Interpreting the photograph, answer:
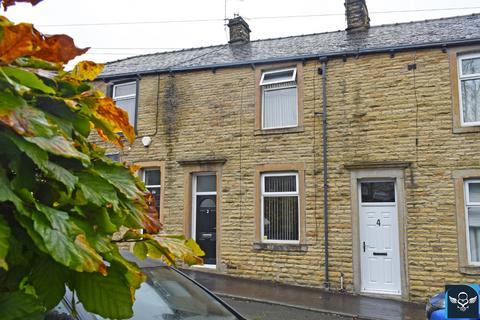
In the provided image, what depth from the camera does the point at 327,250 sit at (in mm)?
11047

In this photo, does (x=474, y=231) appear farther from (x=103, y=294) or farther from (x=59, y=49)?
(x=59, y=49)

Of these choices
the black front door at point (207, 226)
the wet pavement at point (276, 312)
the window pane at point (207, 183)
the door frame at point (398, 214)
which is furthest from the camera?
the window pane at point (207, 183)

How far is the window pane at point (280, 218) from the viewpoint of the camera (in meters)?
11.7

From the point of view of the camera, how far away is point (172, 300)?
3.28m

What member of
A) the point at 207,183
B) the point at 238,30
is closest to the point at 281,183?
the point at 207,183

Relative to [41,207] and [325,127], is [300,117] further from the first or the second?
[41,207]

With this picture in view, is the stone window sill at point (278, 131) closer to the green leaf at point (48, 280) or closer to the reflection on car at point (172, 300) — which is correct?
the reflection on car at point (172, 300)

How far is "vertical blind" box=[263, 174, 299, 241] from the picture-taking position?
38.4 ft

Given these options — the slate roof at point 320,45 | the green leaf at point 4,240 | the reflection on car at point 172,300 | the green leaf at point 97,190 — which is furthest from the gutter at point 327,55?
the green leaf at point 4,240

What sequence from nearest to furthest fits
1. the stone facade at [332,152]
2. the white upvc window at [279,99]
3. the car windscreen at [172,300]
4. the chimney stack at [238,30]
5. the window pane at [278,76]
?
the car windscreen at [172,300]
the stone facade at [332,152]
the white upvc window at [279,99]
the window pane at [278,76]
the chimney stack at [238,30]

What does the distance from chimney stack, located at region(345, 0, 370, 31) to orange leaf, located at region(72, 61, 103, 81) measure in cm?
1322

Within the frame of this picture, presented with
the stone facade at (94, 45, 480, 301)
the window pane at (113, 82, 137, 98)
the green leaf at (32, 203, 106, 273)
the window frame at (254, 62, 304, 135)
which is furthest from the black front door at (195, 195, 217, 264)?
the green leaf at (32, 203, 106, 273)

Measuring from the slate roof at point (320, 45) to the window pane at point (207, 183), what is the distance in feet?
10.6

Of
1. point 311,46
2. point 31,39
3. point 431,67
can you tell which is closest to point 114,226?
point 31,39
